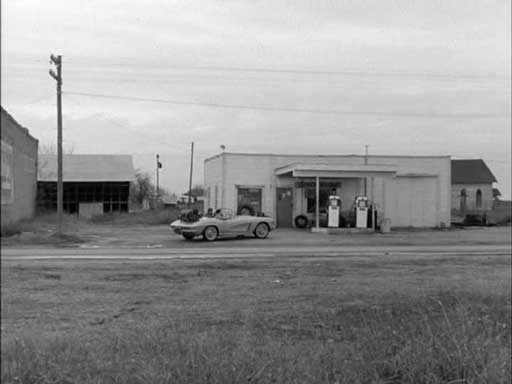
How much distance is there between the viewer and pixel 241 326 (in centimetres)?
576

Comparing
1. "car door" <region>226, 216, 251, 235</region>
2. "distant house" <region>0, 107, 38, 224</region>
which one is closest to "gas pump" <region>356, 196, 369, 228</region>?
"car door" <region>226, 216, 251, 235</region>

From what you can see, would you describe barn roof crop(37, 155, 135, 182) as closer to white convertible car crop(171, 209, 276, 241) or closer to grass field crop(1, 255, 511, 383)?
grass field crop(1, 255, 511, 383)

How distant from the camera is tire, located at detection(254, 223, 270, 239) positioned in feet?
26.5

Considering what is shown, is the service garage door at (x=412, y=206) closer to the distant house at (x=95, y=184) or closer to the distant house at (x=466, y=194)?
the distant house at (x=466, y=194)

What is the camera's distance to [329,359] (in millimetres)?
4820

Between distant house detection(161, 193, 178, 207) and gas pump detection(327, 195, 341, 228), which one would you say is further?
gas pump detection(327, 195, 341, 228)

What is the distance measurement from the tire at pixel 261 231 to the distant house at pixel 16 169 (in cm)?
553

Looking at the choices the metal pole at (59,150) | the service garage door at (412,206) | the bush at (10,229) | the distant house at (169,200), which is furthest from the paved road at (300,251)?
the bush at (10,229)

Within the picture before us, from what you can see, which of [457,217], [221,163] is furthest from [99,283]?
[457,217]

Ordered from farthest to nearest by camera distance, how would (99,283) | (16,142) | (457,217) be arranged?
(457,217)
(99,283)
(16,142)

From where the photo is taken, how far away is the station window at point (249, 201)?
6.73m

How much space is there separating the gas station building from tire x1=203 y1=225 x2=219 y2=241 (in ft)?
1.27

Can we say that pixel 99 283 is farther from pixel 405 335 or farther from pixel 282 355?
pixel 405 335

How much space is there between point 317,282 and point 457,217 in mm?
6749
